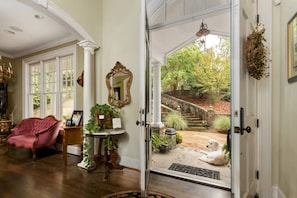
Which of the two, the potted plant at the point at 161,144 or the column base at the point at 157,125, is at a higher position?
the column base at the point at 157,125

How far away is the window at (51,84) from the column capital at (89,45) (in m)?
1.08

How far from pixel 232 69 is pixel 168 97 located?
202 inches

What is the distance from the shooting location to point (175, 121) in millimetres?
6137

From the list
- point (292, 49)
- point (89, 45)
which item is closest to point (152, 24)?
point (89, 45)

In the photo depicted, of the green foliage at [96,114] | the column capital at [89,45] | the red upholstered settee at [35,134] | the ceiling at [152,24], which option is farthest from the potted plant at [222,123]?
the red upholstered settee at [35,134]

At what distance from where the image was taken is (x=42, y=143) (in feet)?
12.2

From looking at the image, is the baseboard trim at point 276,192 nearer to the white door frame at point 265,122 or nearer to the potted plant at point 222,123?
the white door frame at point 265,122

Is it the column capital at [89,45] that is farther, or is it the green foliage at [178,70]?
the green foliage at [178,70]

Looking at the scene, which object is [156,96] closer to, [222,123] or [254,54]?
[222,123]

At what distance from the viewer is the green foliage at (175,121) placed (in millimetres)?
6016

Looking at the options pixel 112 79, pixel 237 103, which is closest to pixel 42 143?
pixel 112 79

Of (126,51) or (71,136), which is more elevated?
(126,51)

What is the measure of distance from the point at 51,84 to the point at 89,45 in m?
2.31

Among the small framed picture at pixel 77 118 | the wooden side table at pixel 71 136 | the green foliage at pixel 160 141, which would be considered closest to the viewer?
the wooden side table at pixel 71 136
